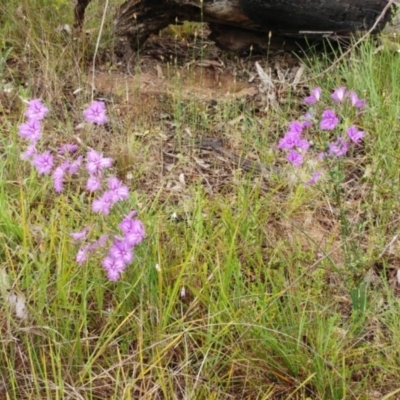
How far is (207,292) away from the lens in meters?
1.91

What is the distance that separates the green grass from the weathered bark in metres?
0.93

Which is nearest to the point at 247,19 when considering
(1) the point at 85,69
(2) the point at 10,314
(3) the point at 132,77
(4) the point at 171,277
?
(3) the point at 132,77

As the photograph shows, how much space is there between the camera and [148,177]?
9.59 feet

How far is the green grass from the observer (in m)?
1.71

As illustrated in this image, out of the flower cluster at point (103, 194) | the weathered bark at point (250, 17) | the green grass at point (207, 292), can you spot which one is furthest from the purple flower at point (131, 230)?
the weathered bark at point (250, 17)

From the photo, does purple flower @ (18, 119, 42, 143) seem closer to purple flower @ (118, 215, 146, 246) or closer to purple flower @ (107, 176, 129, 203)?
purple flower @ (107, 176, 129, 203)

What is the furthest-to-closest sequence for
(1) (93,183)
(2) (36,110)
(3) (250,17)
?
(3) (250,17) < (2) (36,110) < (1) (93,183)

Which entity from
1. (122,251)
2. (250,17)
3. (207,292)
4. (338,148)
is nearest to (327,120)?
(338,148)

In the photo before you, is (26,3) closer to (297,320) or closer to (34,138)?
(34,138)

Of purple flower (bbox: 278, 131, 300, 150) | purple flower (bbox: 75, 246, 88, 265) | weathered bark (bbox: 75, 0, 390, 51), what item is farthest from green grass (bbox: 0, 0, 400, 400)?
weathered bark (bbox: 75, 0, 390, 51)

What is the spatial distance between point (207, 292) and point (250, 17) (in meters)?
2.43

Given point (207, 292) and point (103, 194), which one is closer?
point (103, 194)

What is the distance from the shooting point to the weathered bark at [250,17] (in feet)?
12.0

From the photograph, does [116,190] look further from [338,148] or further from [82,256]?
[338,148]
